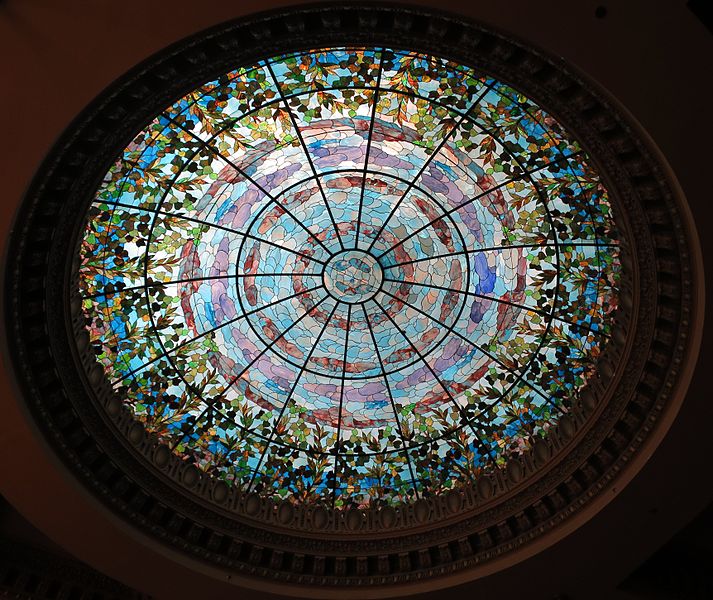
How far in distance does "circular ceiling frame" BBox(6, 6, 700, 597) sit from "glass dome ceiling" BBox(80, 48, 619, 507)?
2.22ft

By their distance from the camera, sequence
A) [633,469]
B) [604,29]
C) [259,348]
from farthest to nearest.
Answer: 1. [259,348]
2. [633,469]
3. [604,29]

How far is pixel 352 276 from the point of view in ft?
43.6

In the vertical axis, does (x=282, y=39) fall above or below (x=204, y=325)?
above

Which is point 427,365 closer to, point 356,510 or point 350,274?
point 350,274

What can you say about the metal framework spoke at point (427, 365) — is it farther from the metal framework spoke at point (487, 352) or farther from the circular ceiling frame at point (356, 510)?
the circular ceiling frame at point (356, 510)

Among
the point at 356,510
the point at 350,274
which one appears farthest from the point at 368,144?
the point at 356,510

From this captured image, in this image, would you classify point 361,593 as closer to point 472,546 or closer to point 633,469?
point 472,546

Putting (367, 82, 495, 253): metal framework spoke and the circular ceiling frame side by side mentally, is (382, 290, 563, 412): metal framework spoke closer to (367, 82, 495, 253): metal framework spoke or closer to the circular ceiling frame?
the circular ceiling frame

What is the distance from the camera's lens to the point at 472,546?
11719mm

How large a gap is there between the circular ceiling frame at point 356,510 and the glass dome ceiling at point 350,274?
2.22 ft

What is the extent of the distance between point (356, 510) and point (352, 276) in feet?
15.5

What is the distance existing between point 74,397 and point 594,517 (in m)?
8.97

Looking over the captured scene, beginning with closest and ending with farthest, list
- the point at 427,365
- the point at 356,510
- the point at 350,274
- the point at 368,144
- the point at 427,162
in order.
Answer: the point at 368,144 → the point at 427,162 → the point at 356,510 → the point at 350,274 → the point at 427,365

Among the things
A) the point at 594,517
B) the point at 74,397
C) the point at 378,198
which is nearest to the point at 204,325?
the point at 74,397
